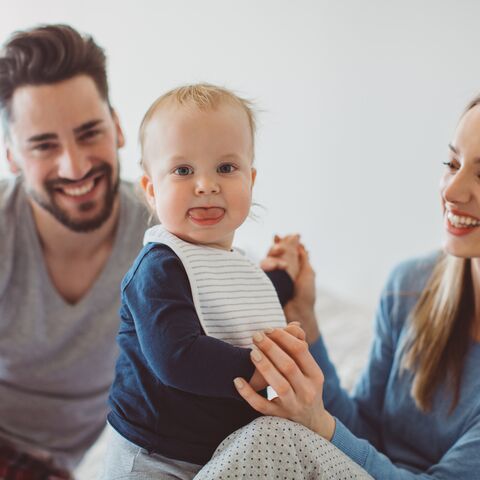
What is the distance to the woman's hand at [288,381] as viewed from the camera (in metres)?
0.87

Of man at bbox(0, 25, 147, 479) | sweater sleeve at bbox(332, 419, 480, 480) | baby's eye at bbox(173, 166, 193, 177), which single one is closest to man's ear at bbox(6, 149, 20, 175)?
man at bbox(0, 25, 147, 479)

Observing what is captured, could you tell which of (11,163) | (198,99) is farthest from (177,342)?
(11,163)

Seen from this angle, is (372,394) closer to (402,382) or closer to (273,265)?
(402,382)

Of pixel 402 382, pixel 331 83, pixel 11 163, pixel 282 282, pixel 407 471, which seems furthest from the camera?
pixel 331 83

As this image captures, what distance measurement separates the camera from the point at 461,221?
1.14 m

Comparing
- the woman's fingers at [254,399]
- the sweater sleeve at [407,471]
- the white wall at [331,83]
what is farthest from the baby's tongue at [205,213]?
the white wall at [331,83]

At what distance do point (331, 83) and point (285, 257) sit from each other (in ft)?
4.46

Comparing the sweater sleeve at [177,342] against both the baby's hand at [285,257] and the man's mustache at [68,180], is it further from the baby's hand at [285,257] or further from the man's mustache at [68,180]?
the man's mustache at [68,180]

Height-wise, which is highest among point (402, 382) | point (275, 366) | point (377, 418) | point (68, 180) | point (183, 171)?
point (183, 171)

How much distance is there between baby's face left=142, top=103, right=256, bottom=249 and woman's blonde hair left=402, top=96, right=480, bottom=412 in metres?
0.55

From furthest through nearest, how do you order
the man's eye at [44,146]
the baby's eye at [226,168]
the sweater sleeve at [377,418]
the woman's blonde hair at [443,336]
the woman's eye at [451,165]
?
the man's eye at [44,146]
the woman's blonde hair at [443,336]
the woman's eye at [451,165]
the sweater sleeve at [377,418]
the baby's eye at [226,168]

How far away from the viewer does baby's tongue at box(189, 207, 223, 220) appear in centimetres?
93

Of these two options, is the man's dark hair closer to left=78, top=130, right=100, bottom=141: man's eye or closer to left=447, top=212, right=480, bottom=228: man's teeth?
left=78, top=130, right=100, bottom=141: man's eye

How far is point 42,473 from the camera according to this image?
1.47m
